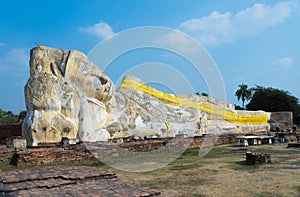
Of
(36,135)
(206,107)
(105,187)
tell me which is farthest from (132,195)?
(206,107)

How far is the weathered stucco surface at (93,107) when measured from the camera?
11723mm

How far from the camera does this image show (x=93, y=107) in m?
13.6

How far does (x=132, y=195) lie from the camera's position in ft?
13.1

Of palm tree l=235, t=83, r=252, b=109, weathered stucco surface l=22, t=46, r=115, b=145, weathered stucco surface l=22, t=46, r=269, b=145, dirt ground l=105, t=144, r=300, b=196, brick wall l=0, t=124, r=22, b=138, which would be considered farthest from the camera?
palm tree l=235, t=83, r=252, b=109

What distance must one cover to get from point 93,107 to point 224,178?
28.7ft

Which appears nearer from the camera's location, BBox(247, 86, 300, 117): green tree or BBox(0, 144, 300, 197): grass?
BBox(0, 144, 300, 197): grass

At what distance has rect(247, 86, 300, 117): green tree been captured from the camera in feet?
125

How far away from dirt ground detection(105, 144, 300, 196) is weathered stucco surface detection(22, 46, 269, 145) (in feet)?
18.7

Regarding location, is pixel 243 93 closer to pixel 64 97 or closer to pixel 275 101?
pixel 275 101

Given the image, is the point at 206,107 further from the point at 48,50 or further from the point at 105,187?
the point at 105,187

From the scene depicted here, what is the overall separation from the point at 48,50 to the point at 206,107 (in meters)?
10.2

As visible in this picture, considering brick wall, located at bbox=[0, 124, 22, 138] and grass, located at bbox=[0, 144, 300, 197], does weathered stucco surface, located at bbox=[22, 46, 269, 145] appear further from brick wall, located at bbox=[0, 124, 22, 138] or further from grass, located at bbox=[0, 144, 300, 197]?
brick wall, located at bbox=[0, 124, 22, 138]

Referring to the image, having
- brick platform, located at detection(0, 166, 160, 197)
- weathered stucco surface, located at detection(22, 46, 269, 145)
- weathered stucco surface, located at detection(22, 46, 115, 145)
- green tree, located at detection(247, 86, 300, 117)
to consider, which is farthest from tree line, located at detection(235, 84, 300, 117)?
brick platform, located at detection(0, 166, 160, 197)

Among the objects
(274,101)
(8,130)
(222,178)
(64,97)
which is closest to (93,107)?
(64,97)
